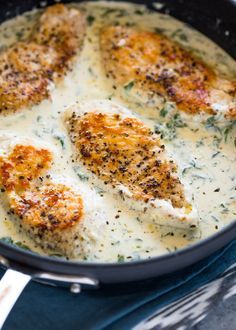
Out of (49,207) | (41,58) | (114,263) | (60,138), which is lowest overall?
(114,263)

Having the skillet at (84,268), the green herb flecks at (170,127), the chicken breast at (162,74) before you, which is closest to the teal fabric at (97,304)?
the skillet at (84,268)

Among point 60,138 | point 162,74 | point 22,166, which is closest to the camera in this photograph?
point 22,166

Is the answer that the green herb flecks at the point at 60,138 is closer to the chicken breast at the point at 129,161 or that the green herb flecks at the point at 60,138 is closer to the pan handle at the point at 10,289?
the chicken breast at the point at 129,161

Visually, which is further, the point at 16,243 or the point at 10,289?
the point at 16,243

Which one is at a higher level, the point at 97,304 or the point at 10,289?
the point at 10,289

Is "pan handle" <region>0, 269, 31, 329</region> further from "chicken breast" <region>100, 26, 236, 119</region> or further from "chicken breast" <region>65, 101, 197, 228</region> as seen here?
"chicken breast" <region>100, 26, 236, 119</region>

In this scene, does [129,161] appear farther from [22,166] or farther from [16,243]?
[16,243]

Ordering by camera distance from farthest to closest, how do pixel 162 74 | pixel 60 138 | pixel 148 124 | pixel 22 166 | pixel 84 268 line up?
pixel 162 74 < pixel 148 124 < pixel 60 138 < pixel 22 166 < pixel 84 268

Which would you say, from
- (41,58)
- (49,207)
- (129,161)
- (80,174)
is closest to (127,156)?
(129,161)
